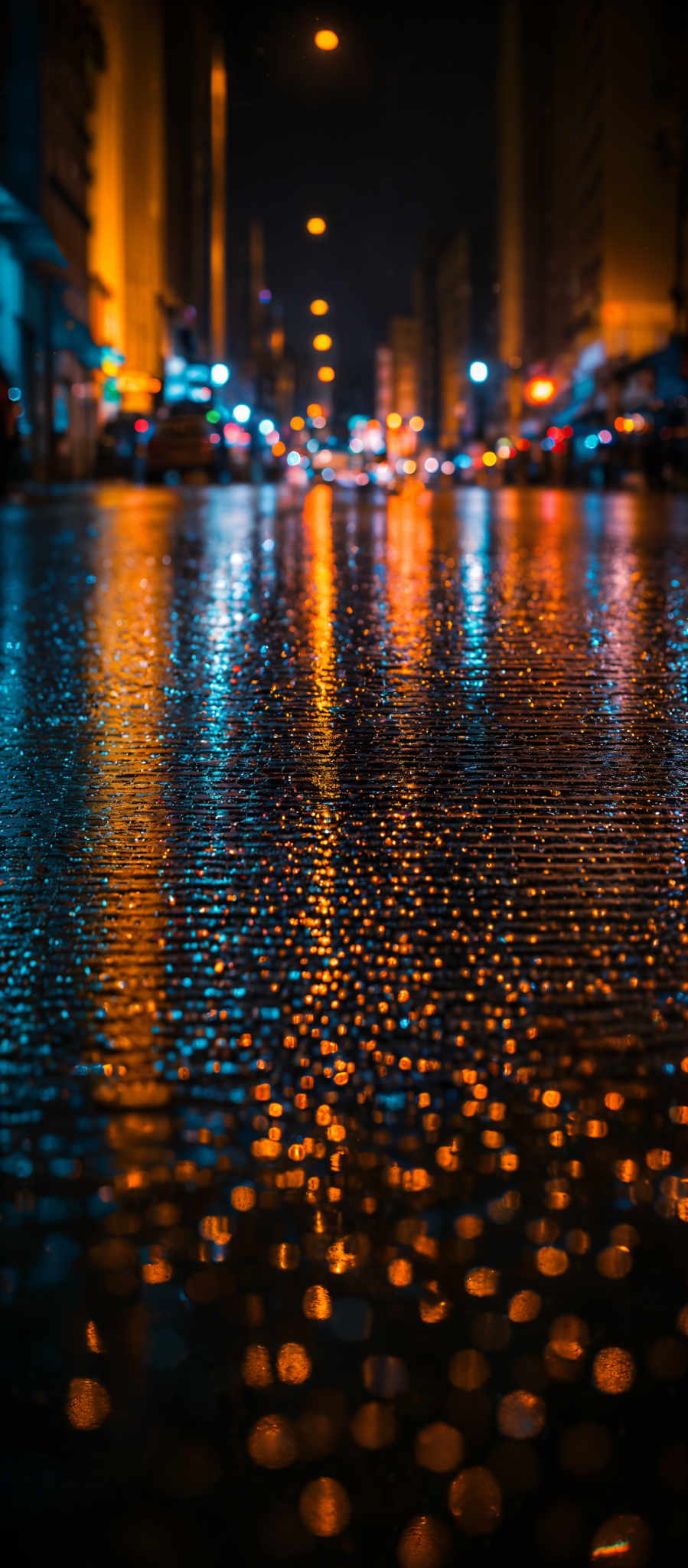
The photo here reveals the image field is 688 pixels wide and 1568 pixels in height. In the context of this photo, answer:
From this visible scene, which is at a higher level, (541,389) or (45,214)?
(45,214)

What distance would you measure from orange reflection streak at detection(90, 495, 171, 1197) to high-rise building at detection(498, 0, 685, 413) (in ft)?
200

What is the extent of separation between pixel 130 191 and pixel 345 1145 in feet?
264

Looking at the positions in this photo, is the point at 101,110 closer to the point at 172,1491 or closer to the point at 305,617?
the point at 305,617

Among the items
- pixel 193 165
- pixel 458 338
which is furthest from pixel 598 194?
pixel 458 338

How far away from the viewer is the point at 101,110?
67500 mm

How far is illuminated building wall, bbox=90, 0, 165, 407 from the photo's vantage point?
68188mm

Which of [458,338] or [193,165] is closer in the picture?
[193,165]

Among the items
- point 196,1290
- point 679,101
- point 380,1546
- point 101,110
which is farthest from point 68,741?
point 101,110

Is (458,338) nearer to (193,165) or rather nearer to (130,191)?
(193,165)

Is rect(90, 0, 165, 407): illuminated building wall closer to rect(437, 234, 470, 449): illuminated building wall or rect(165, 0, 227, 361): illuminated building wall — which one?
rect(165, 0, 227, 361): illuminated building wall

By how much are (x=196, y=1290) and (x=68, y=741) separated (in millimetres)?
3075

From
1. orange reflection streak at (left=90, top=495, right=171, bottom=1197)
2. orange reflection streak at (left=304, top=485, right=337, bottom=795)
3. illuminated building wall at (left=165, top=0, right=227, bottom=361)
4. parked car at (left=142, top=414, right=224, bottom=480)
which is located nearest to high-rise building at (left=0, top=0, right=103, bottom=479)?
parked car at (left=142, top=414, right=224, bottom=480)

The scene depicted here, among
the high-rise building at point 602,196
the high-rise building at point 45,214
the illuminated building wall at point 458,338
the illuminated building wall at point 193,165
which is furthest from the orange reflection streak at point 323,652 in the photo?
the illuminated building wall at point 458,338

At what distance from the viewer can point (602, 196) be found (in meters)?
87.2
